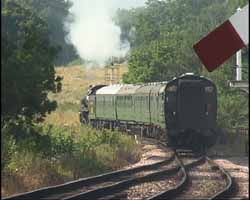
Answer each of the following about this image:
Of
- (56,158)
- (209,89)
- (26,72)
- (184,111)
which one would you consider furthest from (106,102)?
(26,72)

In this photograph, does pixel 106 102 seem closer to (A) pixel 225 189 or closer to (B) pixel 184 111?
(B) pixel 184 111

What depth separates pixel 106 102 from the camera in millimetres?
Answer: 34781

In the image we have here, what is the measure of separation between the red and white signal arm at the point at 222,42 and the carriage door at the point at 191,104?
19091 mm

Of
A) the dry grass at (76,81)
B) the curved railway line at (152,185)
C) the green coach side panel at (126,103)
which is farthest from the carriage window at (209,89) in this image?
the dry grass at (76,81)

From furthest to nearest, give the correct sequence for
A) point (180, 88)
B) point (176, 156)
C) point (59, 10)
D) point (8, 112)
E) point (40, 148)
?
point (59, 10)
point (180, 88)
point (176, 156)
point (40, 148)
point (8, 112)

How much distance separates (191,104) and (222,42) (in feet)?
63.5

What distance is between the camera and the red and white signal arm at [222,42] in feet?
13.6

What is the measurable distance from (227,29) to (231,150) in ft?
69.4

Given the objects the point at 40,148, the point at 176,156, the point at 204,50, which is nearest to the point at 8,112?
the point at 40,148

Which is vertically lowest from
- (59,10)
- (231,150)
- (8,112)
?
(231,150)

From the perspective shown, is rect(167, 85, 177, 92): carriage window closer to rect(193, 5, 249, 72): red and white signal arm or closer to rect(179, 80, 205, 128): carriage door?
rect(179, 80, 205, 128): carriage door

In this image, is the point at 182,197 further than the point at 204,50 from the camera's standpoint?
Yes

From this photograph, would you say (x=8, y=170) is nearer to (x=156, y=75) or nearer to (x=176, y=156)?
(x=176, y=156)

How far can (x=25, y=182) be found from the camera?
13922 millimetres
